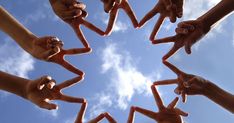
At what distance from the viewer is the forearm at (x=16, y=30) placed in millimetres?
9531

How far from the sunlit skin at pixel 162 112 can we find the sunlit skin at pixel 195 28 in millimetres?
1028

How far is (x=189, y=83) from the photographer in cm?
979

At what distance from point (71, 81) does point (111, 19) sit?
5.65ft

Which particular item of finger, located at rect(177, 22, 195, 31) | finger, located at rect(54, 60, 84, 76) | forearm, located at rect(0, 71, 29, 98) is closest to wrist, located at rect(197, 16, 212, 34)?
finger, located at rect(177, 22, 195, 31)

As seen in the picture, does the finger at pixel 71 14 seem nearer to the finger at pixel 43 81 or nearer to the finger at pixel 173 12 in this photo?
the finger at pixel 43 81

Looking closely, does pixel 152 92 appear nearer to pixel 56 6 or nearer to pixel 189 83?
pixel 189 83

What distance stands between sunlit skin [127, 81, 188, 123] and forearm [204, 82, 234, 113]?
2.61 feet

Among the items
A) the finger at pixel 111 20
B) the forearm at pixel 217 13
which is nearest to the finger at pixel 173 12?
the forearm at pixel 217 13

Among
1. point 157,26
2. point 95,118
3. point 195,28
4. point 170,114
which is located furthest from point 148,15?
point 95,118

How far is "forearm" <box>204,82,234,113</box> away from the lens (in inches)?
393

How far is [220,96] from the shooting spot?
10055 millimetres

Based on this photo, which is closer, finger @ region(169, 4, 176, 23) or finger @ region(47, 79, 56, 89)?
finger @ region(47, 79, 56, 89)

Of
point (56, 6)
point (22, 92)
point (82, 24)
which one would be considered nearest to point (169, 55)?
point (82, 24)

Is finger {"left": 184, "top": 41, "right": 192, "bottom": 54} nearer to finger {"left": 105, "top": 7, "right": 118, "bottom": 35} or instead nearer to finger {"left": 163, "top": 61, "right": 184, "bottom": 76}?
finger {"left": 163, "top": 61, "right": 184, "bottom": 76}
